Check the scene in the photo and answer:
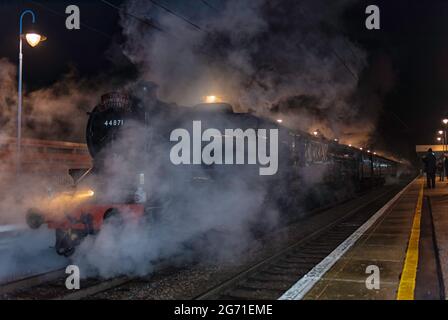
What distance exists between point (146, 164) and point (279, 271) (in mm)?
2352

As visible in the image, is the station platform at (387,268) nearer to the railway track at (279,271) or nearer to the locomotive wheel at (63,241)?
the railway track at (279,271)

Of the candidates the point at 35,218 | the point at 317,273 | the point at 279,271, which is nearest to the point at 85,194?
the point at 35,218

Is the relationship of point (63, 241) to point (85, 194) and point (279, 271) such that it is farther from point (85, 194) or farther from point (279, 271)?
point (279, 271)

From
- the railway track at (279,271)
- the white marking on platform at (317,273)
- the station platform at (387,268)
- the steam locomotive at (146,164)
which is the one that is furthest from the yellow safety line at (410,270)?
the steam locomotive at (146,164)

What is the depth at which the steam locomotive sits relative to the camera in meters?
5.45

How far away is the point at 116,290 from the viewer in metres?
4.23

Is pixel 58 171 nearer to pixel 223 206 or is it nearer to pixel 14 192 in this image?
pixel 14 192

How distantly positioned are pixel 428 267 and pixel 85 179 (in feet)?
14.8

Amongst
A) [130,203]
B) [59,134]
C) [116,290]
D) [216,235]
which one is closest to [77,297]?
[116,290]

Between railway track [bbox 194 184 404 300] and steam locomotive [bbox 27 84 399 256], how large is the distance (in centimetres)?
168

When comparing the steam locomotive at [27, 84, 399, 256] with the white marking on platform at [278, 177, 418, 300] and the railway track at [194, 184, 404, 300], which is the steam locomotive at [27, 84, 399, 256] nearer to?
the railway track at [194, 184, 404, 300]

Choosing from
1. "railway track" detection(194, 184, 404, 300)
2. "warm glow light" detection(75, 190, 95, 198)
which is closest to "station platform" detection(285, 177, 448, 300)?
"railway track" detection(194, 184, 404, 300)
